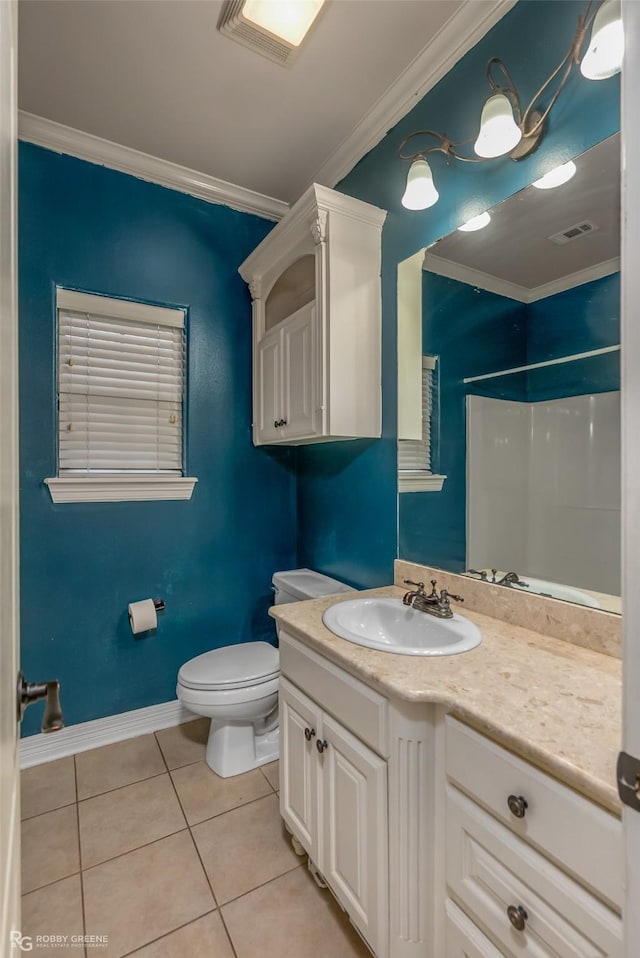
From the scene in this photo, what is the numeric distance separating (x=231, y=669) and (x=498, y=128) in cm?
207

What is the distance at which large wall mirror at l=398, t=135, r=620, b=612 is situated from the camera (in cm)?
111

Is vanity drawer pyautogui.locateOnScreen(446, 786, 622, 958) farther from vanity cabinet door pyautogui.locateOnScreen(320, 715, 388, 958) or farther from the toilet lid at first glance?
the toilet lid

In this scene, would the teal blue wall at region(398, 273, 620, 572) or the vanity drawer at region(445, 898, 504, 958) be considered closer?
the vanity drawer at region(445, 898, 504, 958)

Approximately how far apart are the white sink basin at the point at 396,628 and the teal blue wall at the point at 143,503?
1.04m

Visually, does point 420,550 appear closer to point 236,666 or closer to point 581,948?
point 236,666

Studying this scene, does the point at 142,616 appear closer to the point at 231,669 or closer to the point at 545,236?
the point at 231,669

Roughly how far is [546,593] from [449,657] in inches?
15.1

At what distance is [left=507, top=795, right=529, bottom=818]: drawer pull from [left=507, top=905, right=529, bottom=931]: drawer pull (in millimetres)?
160

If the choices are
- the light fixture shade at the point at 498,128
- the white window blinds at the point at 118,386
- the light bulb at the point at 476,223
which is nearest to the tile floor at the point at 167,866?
the white window blinds at the point at 118,386

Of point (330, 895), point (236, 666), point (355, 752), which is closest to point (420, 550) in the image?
point (355, 752)

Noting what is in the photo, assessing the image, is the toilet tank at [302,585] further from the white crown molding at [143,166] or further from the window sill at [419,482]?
the white crown molding at [143,166]

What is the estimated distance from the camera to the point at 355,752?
108 centimetres

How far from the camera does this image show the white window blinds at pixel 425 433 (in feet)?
5.39

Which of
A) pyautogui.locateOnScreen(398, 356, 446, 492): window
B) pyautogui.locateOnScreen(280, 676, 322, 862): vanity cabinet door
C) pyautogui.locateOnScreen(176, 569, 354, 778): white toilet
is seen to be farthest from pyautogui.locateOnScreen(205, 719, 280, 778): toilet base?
pyautogui.locateOnScreen(398, 356, 446, 492): window
